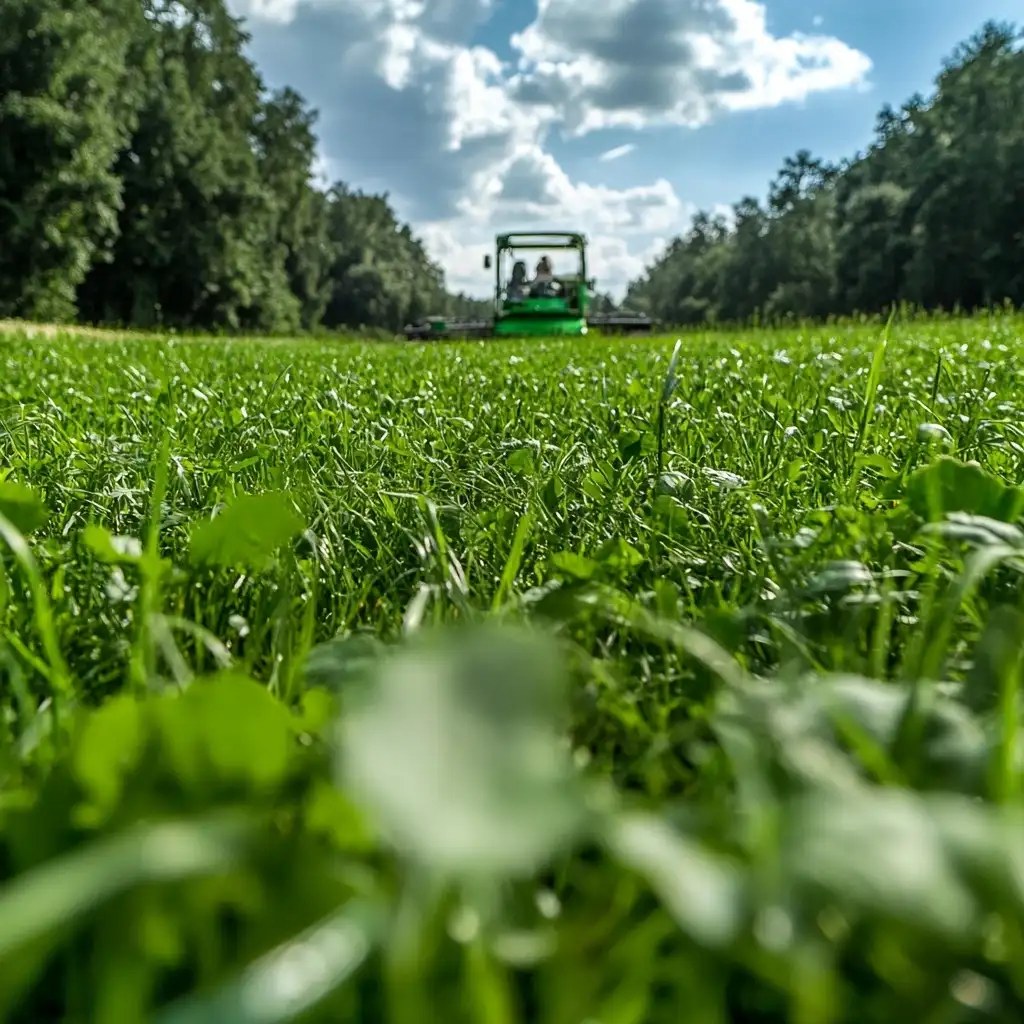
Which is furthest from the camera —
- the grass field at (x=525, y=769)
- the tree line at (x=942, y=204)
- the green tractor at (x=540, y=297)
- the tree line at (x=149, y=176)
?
the tree line at (x=942, y=204)

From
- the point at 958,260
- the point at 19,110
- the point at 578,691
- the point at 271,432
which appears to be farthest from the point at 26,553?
the point at 958,260

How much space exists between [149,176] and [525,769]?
42.1m

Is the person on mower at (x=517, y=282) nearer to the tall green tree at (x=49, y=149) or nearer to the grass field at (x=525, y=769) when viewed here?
the tall green tree at (x=49, y=149)

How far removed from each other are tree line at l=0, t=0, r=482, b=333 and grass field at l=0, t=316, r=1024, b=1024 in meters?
29.1

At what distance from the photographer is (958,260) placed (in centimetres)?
3978

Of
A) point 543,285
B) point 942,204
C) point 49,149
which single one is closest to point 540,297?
point 543,285

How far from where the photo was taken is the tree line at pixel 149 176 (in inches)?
1117

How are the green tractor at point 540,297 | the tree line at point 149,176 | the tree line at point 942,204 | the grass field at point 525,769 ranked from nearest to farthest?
1. the grass field at point 525,769
2. the green tractor at point 540,297
3. the tree line at point 149,176
4. the tree line at point 942,204

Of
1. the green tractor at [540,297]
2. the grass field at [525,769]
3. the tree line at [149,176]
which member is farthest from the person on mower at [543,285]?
the grass field at [525,769]

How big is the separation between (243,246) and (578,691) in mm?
42362

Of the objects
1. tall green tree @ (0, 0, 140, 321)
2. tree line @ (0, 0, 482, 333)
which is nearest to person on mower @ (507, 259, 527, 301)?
tree line @ (0, 0, 482, 333)

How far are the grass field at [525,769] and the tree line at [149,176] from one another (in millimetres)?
29116

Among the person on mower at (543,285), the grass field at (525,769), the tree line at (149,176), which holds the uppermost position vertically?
the tree line at (149,176)

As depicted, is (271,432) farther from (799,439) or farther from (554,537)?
(799,439)
